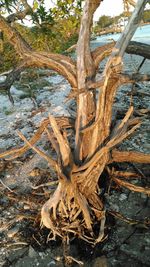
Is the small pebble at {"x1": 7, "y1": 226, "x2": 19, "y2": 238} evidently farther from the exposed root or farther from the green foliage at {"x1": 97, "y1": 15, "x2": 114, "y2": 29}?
the green foliage at {"x1": 97, "y1": 15, "x2": 114, "y2": 29}

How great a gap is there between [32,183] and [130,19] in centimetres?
415

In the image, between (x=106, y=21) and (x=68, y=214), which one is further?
(x=106, y=21)

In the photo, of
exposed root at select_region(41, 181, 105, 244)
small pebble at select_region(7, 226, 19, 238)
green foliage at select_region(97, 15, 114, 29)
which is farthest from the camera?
green foliage at select_region(97, 15, 114, 29)

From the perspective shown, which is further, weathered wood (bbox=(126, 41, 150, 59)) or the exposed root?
weathered wood (bbox=(126, 41, 150, 59))

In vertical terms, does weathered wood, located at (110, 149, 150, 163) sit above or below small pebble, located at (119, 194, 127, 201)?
above

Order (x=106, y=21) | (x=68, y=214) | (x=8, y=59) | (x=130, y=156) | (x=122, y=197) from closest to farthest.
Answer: (x=68, y=214), (x=130, y=156), (x=122, y=197), (x=106, y=21), (x=8, y=59)

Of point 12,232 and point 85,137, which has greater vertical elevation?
point 85,137

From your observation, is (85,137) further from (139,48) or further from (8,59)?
(8,59)

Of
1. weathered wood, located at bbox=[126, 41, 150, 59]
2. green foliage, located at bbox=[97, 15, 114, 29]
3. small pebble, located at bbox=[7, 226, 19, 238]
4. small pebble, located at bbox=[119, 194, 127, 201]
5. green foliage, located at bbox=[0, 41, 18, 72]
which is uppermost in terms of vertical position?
green foliage, located at bbox=[97, 15, 114, 29]

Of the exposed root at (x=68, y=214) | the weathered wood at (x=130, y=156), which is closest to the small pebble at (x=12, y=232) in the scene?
the exposed root at (x=68, y=214)

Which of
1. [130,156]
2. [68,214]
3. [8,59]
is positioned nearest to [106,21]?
[8,59]

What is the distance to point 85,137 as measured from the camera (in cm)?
539

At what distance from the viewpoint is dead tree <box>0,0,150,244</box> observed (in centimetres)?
475

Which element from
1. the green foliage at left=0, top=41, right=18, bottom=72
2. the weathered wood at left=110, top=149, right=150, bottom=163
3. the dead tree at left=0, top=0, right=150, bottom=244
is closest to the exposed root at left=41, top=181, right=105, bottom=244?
the dead tree at left=0, top=0, right=150, bottom=244
